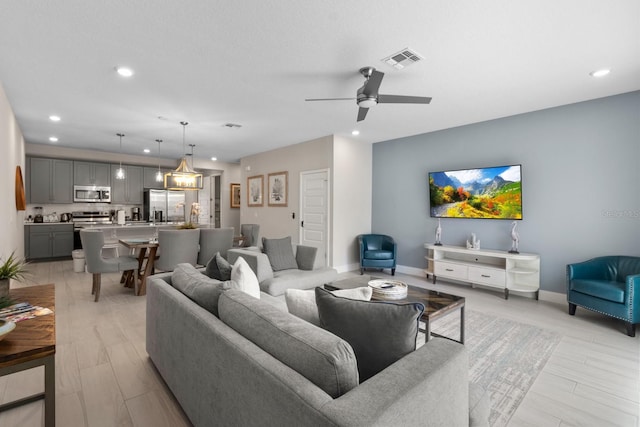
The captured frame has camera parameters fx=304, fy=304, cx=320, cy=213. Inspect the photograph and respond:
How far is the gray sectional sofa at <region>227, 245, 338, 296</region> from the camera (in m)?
3.23

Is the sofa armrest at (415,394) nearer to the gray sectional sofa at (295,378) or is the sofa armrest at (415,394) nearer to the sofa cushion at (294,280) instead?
the gray sectional sofa at (295,378)

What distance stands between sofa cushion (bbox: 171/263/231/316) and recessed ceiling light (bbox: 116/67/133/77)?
215cm

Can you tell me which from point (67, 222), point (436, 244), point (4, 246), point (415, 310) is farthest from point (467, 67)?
point (67, 222)

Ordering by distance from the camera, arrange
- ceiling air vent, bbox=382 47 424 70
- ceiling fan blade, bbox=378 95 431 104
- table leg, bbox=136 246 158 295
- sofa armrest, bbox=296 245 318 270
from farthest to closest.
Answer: table leg, bbox=136 246 158 295, sofa armrest, bbox=296 245 318 270, ceiling fan blade, bbox=378 95 431 104, ceiling air vent, bbox=382 47 424 70

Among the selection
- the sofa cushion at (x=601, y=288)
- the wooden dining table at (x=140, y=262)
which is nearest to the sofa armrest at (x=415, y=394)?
the sofa cushion at (x=601, y=288)

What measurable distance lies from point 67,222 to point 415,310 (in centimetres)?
855

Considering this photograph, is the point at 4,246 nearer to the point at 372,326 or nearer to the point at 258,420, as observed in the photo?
the point at 258,420

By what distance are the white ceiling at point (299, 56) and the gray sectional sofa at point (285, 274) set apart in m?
1.98

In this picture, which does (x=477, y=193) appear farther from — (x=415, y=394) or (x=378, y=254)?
(x=415, y=394)

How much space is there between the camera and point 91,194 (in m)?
7.46

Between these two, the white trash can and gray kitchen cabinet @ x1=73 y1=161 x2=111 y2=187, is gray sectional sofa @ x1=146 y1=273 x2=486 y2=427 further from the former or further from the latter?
gray kitchen cabinet @ x1=73 y1=161 x2=111 y2=187

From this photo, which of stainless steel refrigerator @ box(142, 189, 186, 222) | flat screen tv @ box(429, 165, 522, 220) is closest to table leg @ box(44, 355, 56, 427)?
flat screen tv @ box(429, 165, 522, 220)

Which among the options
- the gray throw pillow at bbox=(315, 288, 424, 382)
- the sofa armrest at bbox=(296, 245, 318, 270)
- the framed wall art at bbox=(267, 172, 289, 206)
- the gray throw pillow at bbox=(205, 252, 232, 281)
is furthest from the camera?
the framed wall art at bbox=(267, 172, 289, 206)

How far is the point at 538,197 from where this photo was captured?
4.38m
